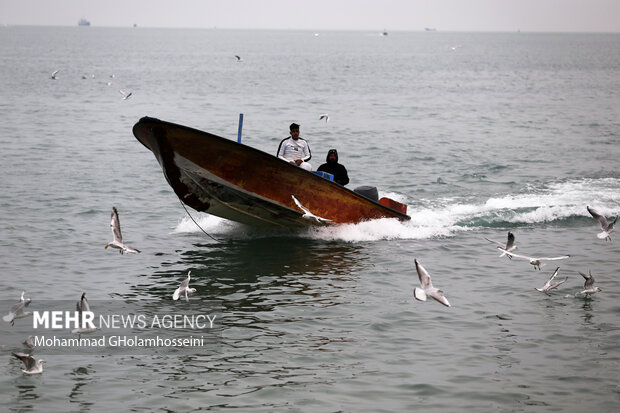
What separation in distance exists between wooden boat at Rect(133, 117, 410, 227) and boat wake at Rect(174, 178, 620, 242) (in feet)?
1.62

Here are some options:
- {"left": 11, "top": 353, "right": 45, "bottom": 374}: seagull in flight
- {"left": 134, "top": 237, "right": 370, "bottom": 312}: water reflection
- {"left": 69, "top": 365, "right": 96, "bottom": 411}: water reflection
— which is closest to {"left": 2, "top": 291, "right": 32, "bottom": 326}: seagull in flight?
{"left": 11, "top": 353, "right": 45, "bottom": 374}: seagull in flight

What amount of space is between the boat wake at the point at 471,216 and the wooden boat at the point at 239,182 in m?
0.49

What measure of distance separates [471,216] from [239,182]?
6.28 meters

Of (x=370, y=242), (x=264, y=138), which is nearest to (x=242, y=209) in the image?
(x=370, y=242)

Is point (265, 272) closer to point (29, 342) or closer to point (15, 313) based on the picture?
point (15, 313)

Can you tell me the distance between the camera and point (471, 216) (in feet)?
63.5

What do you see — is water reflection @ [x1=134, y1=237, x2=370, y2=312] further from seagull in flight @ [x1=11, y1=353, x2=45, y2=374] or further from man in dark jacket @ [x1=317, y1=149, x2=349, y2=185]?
seagull in flight @ [x1=11, y1=353, x2=45, y2=374]

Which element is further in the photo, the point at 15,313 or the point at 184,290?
the point at 184,290

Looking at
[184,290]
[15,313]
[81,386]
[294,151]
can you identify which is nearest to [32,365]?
[81,386]

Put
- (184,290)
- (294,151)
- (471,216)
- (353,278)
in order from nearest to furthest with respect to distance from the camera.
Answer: (184,290), (353,278), (294,151), (471,216)

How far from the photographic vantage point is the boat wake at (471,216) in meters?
17.2

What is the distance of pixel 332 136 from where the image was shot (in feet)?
121

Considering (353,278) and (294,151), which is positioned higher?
(294,151)

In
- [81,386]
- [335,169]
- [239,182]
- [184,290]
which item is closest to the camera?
[81,386]
